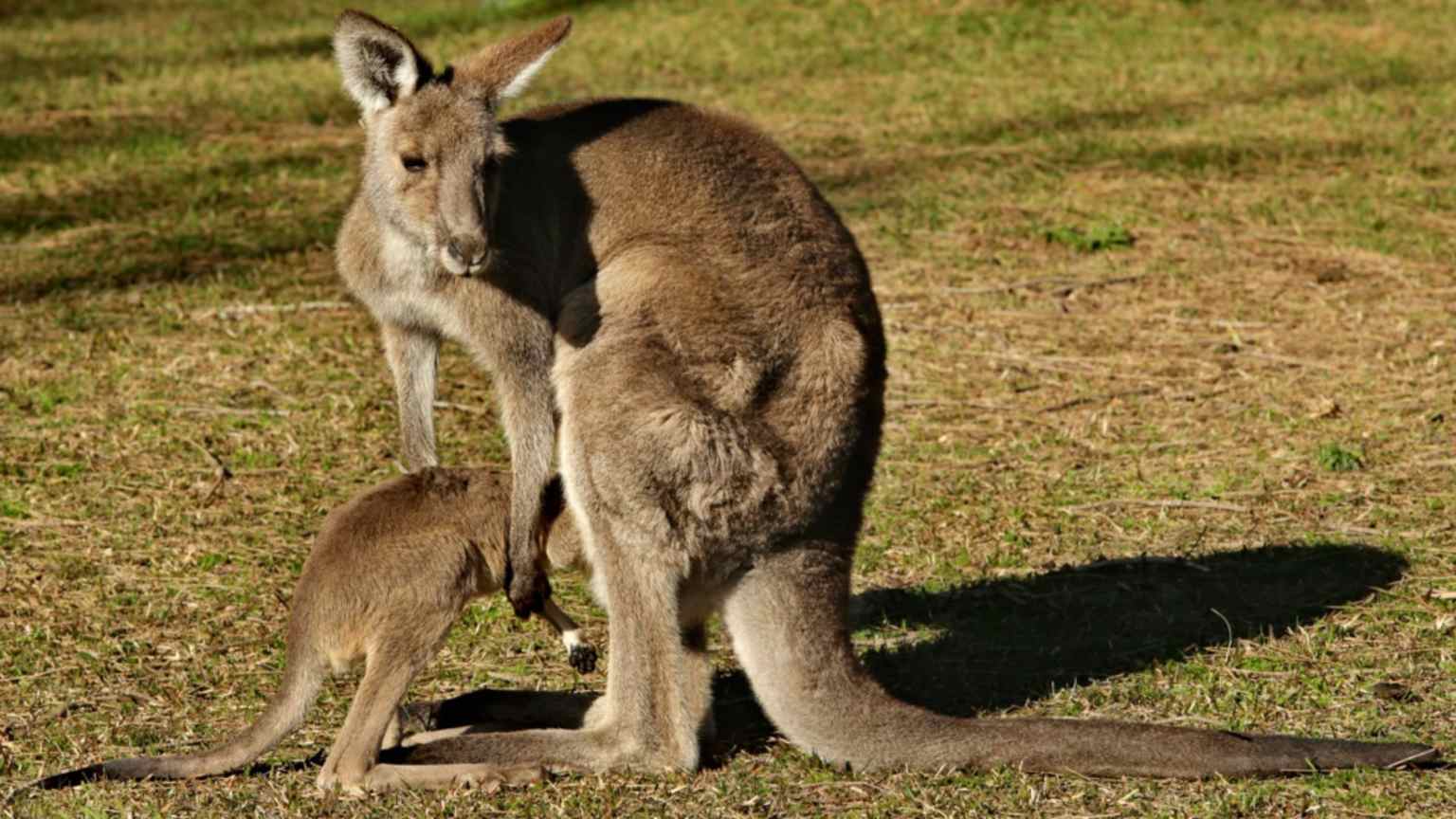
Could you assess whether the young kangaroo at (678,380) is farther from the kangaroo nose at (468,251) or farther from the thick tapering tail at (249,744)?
the thick tapering tail at (249,744)

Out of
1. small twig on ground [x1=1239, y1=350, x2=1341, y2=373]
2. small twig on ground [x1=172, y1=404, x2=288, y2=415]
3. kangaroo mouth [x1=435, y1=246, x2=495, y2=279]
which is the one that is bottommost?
small twig on ground [x1=1239, y1=350, x2=1341, y2=373]

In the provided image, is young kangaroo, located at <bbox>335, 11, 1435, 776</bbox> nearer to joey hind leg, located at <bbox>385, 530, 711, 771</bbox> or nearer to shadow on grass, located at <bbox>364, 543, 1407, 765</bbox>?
joey hind leg, located at <bbox>385, 530, 711, 771</bbox>

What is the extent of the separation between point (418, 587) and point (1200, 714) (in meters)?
1.85

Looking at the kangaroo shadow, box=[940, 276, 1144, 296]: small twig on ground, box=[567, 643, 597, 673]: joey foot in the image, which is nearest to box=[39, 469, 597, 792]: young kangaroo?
box=[567, 643, 597, 673]: joey foot

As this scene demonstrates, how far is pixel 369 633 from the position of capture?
3881 millimetres

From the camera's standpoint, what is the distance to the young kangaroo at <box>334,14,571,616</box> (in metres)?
4.22

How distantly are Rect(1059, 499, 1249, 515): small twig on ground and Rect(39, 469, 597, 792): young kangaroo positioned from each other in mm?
2296

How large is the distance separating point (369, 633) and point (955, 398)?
325 cm

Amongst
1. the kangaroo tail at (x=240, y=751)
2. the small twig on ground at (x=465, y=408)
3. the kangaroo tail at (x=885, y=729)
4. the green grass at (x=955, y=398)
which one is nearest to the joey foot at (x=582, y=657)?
the green grass at (x=955, y=398)

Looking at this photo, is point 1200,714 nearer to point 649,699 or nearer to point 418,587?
point 649,699

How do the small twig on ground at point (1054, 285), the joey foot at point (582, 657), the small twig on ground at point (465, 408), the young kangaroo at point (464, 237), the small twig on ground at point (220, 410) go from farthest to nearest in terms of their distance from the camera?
the small twig on ground at point (1054, 285) → the small twig on ground at point (465, 408) → the small twig on ground at point (220, 410) → the joey foot at point (582, 657) → the young kangaroo at point (464, 237)

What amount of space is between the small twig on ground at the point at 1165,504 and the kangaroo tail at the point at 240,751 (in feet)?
8.91

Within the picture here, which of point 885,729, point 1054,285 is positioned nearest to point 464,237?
point 885,729

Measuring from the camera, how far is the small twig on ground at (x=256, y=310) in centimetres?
734
